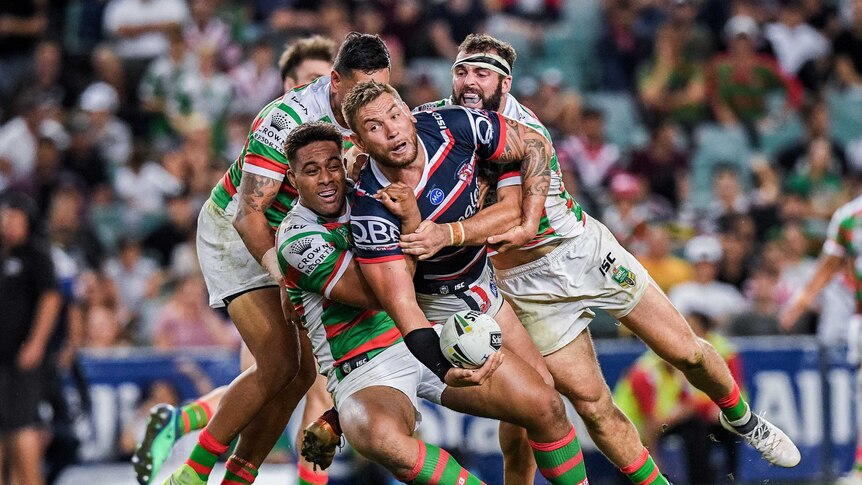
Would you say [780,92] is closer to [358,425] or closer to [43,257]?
[43,257]

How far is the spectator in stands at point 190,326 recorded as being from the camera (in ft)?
42.2

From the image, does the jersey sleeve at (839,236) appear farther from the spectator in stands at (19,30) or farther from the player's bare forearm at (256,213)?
the spectator in stands at (19,30)

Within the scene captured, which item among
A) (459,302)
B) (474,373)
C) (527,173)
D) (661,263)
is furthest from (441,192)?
(661,263)

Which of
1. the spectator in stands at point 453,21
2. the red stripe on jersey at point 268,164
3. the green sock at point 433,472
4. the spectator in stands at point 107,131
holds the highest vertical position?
the red stripe on jersey at point 268,164

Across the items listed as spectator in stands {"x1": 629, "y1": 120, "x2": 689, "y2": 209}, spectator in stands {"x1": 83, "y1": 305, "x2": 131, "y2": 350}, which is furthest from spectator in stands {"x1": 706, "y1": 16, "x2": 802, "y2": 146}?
spectator in stands {"x1": 83, "y1": 305, "x2": 131, "y2": 350}

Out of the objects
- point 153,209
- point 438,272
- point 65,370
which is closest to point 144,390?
point 65,370

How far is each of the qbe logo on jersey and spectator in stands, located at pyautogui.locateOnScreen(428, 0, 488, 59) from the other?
10.3m

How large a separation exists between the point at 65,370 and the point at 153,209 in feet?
11.1

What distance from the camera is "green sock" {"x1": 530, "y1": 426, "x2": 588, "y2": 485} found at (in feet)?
23.5

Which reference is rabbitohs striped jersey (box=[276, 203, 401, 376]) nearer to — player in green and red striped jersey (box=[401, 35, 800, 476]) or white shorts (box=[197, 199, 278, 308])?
white shorts (box=[197, 199, 278, 308])

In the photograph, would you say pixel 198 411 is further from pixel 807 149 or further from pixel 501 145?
pixel 807 149

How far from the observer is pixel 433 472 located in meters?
6.80

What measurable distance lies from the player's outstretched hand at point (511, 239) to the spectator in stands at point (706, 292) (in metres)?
5.80

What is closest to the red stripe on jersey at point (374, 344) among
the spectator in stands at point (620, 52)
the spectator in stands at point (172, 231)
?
the spectator in stands at point (172, 231)
